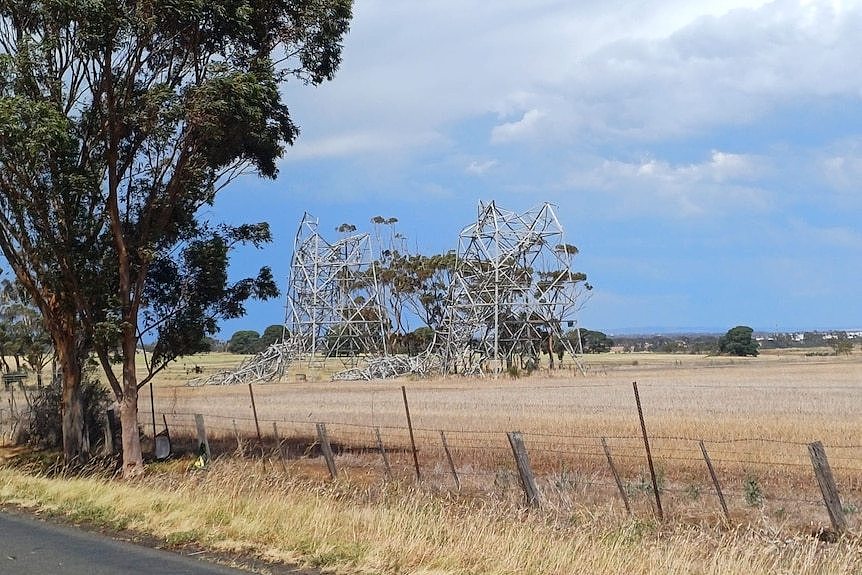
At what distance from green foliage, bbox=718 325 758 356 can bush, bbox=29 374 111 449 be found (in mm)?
118868

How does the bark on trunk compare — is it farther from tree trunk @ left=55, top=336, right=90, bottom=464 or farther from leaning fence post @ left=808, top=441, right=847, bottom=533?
leaning fence post @ left=808, top=441, right=847, bottom=533

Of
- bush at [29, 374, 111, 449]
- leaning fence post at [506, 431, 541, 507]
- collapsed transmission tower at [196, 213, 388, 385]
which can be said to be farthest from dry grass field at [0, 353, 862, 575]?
collapsed transmission tower at [196, 213, 388, 385]

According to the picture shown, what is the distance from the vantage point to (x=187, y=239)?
19828mm

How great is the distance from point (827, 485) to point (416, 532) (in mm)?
4914

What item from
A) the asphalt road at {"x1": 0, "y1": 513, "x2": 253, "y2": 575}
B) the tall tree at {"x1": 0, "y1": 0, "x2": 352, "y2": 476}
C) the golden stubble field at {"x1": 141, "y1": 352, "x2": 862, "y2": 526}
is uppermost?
the tall tree at {"x1": 0, "y1": 0, "x2": 352, "y2": 476}

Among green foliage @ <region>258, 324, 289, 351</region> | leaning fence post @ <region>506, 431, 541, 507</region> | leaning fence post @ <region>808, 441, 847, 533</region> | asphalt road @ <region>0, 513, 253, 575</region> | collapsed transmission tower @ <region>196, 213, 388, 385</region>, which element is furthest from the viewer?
green foliage @ <region>258, 324, 289, 351</region>

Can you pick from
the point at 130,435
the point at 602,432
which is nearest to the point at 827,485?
the point at 130,435

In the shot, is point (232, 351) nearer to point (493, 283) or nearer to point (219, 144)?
point (493, 283)

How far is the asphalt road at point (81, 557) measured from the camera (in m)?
9.00

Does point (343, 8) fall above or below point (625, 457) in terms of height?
above

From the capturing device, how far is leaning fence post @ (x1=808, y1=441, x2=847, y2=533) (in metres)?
10.6

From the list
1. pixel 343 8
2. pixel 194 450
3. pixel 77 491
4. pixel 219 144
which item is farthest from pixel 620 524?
pixel 194 450

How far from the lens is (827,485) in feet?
34.9

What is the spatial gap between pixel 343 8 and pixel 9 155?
23.0 ft
